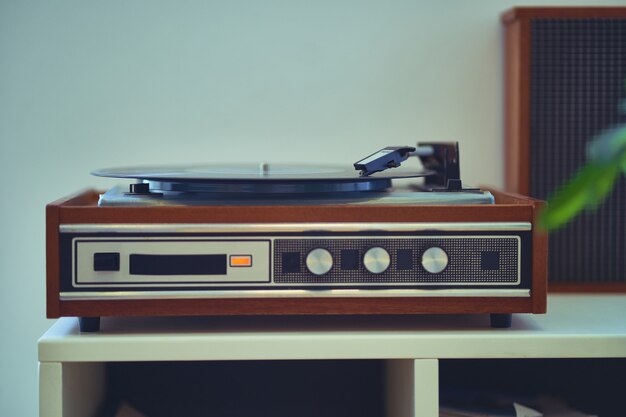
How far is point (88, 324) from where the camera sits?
1.00 m

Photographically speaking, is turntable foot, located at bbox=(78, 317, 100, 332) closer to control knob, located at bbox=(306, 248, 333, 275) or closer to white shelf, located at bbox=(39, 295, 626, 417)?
white shelf, located at bbox=(39, 295, 626, 417)

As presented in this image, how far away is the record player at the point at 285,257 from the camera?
3.16 ft

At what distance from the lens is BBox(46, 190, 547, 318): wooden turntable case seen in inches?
37.8

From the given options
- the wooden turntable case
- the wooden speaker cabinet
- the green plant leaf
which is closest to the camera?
the green plant leaf

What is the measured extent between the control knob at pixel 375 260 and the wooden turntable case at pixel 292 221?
1.4 inches

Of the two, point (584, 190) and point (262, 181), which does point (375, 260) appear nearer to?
point (262, 181)

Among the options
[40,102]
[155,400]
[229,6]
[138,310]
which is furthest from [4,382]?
[229,6]

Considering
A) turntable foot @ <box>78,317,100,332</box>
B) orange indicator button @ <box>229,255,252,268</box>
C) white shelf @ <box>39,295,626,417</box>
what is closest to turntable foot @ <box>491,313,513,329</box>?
white shelf @ <box>39,295,626,417</box>

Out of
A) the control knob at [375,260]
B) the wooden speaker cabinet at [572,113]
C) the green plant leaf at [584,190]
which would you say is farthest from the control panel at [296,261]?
the green plant leaf at [584,190]

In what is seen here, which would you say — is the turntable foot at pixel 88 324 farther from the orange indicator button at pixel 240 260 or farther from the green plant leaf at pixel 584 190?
the green plant leaf at pixel 584 190

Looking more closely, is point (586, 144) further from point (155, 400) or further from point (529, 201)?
point (155, 400)

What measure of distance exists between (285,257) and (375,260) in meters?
0.10

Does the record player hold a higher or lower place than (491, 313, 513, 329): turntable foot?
higher

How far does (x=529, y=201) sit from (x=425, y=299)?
0.17 metres
